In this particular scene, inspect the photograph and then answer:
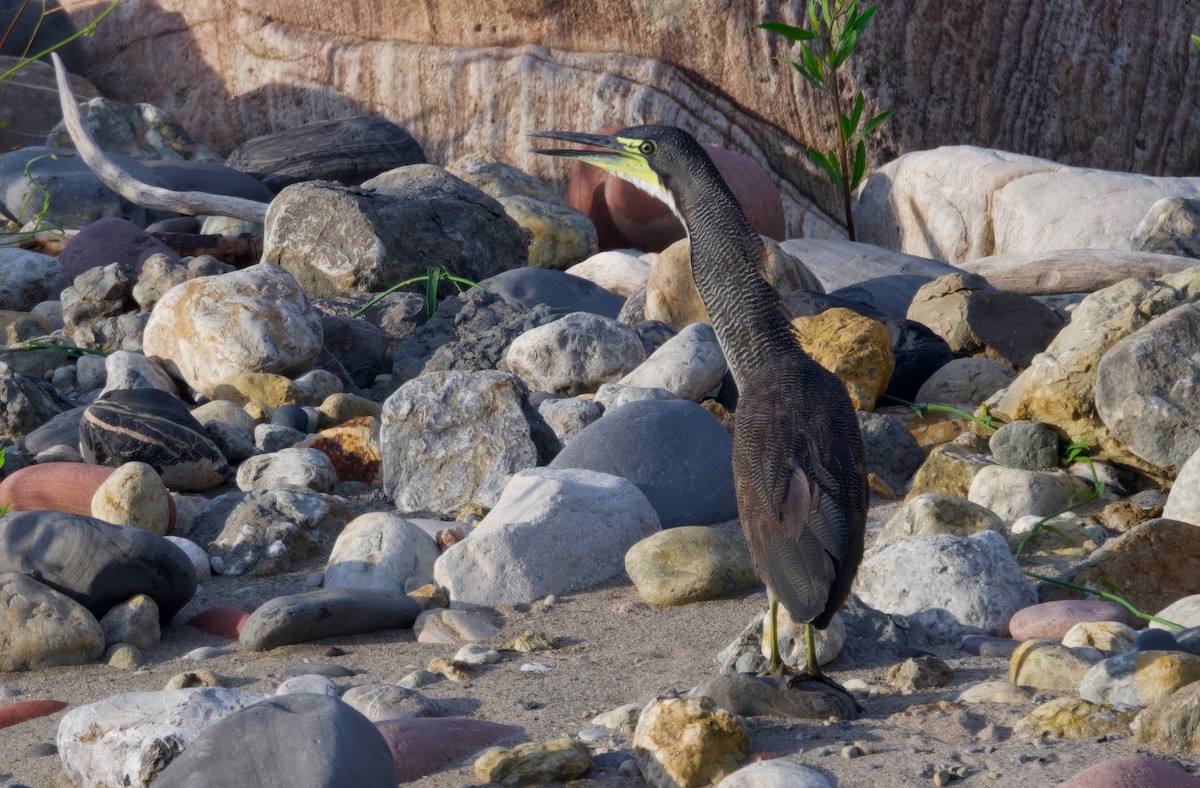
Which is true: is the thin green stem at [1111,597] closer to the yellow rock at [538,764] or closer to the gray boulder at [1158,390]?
the gray boulder at [1158,390]

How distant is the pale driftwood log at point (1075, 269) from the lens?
7.16 m

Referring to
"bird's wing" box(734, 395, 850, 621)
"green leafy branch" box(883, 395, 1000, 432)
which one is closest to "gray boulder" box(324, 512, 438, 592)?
"bird's wing" box(734, 395, 850, 621)

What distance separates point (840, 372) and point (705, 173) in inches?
82.8

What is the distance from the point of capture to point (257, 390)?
617cm

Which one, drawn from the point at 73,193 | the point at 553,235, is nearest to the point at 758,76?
the point at 553,235

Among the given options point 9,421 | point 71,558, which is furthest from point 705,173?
point 9,421

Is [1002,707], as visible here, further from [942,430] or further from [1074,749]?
[942,430]

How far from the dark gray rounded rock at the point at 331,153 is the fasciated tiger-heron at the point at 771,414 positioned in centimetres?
634

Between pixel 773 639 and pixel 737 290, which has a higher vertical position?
pixel 737 290

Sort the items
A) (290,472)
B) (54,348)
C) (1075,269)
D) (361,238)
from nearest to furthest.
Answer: (290,472) < (54,348) < (1075,269) < (361,238)

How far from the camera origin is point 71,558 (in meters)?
3.81

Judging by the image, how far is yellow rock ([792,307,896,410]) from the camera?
5.70 m

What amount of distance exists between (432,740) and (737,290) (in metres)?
1.46

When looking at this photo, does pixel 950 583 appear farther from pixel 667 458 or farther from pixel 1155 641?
pixel 667 458
